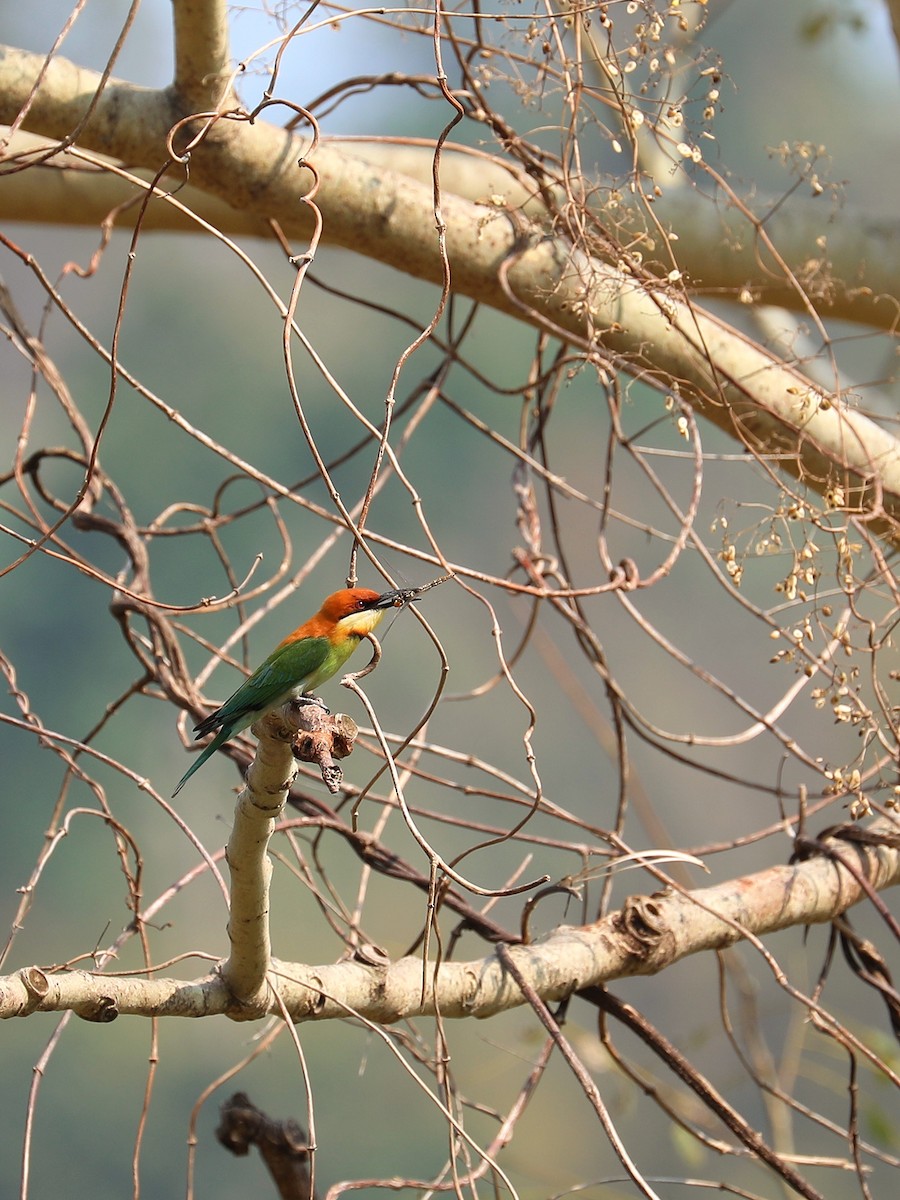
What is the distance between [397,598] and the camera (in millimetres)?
1155

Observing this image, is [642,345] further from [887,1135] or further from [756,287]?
[887,1135]

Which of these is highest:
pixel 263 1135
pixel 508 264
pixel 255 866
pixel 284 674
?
pixel 508 264

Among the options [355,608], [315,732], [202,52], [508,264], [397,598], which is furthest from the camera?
[508,264]

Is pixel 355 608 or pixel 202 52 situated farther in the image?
pixel 202 52

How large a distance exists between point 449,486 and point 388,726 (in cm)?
158

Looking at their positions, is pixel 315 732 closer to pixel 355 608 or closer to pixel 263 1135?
pixel 355 608

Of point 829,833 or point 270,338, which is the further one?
point 270,338

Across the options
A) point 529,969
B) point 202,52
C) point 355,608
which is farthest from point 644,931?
point 202,52

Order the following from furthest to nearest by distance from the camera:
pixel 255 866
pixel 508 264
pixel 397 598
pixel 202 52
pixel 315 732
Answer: pixel 508 264 → pixel 202 52 → pixel 397 598 → pixel 255 866 → pixel 315 732

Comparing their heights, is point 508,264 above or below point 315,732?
above

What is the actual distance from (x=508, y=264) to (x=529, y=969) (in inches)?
34.4

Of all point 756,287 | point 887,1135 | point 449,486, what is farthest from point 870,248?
point 449,486

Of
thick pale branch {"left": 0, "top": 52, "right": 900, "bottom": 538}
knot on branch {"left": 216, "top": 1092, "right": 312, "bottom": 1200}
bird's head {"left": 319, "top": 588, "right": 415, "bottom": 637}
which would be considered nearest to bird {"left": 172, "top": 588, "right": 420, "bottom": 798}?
bird's head {"left": 319, "top": 588, "right": 415, "bottom": 637}

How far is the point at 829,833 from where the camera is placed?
1.64 metres
